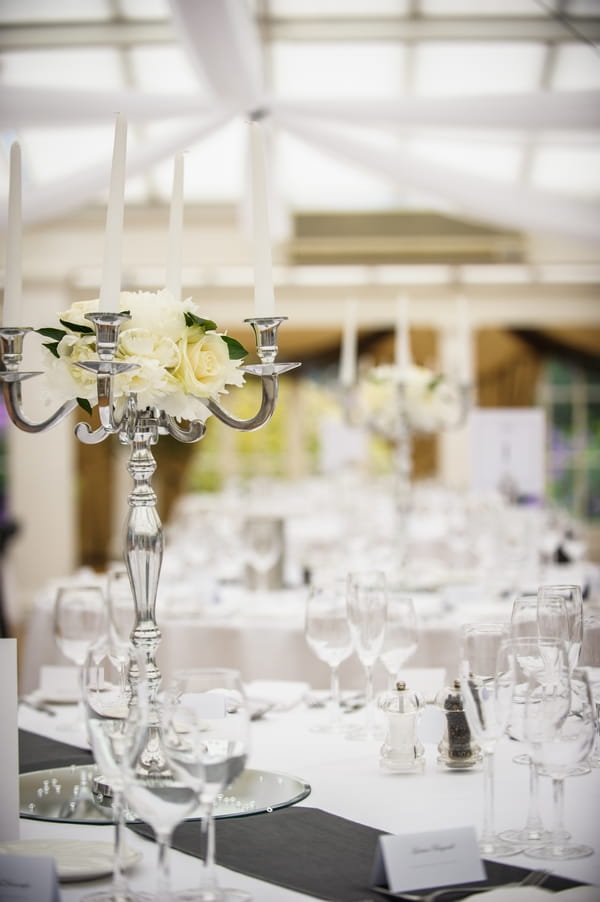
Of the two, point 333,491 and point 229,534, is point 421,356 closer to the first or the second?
point 333,491

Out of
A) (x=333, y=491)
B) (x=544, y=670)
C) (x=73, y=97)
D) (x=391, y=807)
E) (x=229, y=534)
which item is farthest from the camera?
(x=333, y=491)

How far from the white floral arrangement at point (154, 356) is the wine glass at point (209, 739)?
49 cm

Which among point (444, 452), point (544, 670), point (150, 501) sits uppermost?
point (444, 452)

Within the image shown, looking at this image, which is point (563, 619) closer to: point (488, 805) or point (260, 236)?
point (488, 805)

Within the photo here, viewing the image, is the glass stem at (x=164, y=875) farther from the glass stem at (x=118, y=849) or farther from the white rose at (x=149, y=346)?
the white rose at (x=149, y=346)

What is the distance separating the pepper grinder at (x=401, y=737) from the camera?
172 centimetres

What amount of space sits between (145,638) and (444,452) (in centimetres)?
965

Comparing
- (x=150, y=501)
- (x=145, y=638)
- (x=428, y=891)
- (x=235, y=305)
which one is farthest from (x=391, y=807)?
(x=235, y=305)

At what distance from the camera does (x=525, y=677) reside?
1.33 metres

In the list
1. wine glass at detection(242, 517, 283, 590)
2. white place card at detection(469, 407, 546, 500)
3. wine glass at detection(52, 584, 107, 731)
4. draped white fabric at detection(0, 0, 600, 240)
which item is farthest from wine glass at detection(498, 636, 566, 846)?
white place card at detection(469, 407, 546, 500)

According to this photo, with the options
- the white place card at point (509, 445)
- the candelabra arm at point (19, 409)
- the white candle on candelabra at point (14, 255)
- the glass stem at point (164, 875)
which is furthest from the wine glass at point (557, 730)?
the white place card at point (509, 445)

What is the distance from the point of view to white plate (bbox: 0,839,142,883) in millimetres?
1305

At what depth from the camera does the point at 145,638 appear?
1676 millimetres

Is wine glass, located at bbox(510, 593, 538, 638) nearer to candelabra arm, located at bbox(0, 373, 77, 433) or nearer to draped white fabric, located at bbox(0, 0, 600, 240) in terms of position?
Answer: candelabra arm, located at bbox(0, 373, 77, 433)
